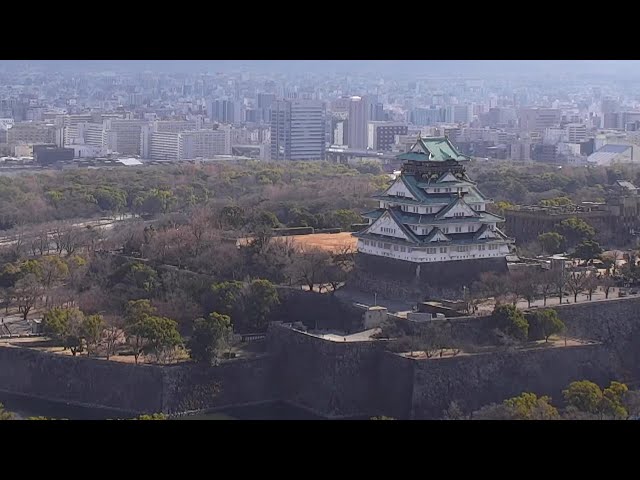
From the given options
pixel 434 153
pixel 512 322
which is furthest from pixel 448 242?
pixel 512 322

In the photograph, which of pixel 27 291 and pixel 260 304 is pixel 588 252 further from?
pixel 27 291

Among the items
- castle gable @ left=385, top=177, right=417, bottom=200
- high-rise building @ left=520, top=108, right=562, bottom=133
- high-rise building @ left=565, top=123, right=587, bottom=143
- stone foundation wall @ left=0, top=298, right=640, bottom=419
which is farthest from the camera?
high-rise building @ left=520, top=108, right=562, bottom=133

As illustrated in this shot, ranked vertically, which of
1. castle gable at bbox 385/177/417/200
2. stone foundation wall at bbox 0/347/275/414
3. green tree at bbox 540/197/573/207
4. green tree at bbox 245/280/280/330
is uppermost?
castle gable at bbox 385/177/417/200

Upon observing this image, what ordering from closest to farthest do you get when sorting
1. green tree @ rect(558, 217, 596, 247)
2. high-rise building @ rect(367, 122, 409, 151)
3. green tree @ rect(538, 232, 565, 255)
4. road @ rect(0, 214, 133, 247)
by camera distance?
green tree @ rect(538, 232, 565, 255) < green tree @ rect(558, 217, 596, 247) < road @ rect(0, 214, 133, 247) < high-rise building @ rect(367, 122, 409, 151)

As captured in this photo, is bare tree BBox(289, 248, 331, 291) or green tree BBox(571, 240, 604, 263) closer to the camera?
bare tree BBox(289, 248, 331, 291)

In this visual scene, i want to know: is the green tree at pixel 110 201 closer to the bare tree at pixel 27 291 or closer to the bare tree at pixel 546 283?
the bare tree at pixel 27 291

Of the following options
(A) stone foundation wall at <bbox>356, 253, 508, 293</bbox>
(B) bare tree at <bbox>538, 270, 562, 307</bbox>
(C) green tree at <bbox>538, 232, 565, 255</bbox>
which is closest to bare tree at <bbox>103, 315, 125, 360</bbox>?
(A) stone foundation wall at <bbox>356, 253, 508, 293</bbox>

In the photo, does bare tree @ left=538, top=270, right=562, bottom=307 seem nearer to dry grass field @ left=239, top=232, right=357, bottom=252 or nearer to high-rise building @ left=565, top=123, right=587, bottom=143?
dry grass field @ left=239, top=232, right=357, bottom=252
